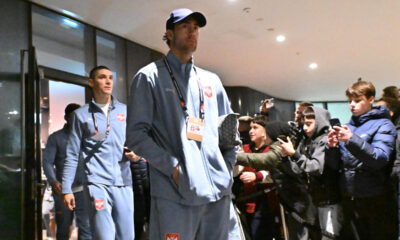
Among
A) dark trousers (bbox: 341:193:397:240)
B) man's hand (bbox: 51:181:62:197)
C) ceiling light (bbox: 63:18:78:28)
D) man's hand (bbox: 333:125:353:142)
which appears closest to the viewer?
man's hand (bbox: 333:125:353:142)

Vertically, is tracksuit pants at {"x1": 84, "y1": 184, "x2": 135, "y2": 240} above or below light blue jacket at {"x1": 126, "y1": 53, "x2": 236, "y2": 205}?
below

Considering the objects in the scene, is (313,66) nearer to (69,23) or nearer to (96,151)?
(69,23)

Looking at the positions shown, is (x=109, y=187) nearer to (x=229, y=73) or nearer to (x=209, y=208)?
(x=209, y=208)

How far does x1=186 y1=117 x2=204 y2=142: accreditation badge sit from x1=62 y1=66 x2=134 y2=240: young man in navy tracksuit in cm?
149

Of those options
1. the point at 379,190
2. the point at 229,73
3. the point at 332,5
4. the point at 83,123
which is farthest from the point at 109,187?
the point at 229,73

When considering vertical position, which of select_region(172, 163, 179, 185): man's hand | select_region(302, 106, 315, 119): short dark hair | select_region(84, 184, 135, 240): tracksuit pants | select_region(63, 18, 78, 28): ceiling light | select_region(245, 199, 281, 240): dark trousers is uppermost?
select_region(63, 18, 78, 28): ceiling light

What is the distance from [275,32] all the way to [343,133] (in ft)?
16.6

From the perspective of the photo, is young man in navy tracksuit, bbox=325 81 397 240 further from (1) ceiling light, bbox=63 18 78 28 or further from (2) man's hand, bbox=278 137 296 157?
(1) ceiling light, bbox=63 18 78 28

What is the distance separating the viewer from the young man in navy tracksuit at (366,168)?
2604 millimetres

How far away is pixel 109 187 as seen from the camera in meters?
2.95

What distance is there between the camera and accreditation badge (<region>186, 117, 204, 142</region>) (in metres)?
1.59

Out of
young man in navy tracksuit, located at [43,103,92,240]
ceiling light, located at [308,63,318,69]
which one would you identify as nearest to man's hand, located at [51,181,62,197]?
young man in navy tracksuit, located at [43,103,92,240]

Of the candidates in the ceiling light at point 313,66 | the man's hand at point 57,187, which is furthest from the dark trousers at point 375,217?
the ceiling light at point 313,66

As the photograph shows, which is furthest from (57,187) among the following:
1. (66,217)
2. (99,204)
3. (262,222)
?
(262,222)
